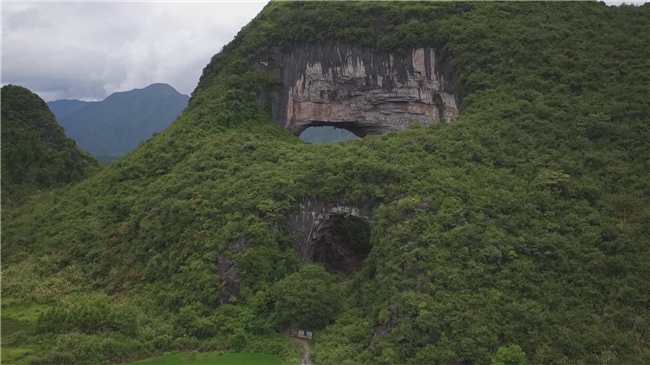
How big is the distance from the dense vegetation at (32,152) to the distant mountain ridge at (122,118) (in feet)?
270

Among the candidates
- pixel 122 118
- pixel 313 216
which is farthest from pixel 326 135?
pixel 313 216

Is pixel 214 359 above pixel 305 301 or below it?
below

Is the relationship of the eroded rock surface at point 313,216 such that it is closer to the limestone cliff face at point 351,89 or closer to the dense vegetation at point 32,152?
the limestone cliff face at point 351,89

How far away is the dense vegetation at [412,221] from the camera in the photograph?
1916cm

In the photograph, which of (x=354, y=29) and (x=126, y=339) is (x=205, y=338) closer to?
(x=126, y=339)

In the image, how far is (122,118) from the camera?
151750mm

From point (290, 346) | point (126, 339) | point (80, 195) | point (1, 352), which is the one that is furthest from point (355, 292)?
point (80, 195)

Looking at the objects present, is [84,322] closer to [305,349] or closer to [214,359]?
[214,359]

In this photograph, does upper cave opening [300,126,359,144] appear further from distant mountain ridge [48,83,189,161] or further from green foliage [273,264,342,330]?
green foliage [273,264,342,330]

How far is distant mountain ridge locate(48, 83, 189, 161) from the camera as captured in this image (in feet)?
442

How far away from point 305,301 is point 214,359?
4.34 meters

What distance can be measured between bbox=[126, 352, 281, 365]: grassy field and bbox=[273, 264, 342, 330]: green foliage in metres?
2.19

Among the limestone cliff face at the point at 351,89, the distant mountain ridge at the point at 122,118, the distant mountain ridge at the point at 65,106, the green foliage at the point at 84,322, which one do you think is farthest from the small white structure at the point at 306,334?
the distant mountain ridge at the point at 65,106

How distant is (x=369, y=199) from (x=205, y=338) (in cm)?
1014
